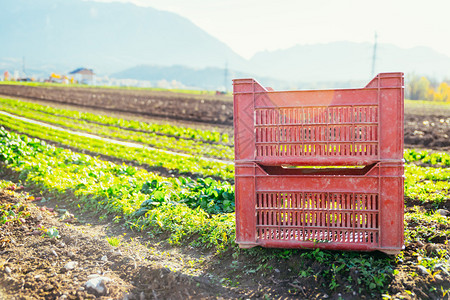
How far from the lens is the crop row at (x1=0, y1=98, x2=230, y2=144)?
54.6 feet

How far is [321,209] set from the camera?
4.16m

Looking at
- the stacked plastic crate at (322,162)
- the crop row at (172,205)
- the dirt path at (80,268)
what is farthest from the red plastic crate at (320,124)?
the dirt path at (80,268)

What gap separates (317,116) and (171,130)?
1441 cm

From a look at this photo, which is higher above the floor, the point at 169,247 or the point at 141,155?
the point at 141,155

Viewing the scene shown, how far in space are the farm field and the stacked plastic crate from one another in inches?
10.1

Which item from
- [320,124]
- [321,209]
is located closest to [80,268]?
[321,209]

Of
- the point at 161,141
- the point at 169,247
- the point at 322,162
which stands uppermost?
the point at 322,162

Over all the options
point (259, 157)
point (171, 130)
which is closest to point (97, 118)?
point (171, 130)

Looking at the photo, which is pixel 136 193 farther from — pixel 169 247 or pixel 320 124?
pixel 320 124

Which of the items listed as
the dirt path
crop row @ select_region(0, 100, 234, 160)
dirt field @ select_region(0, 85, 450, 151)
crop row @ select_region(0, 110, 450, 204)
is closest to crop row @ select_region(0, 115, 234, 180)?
crop row @ select_region(0, 110, 450, 204)

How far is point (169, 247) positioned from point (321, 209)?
1.90 m

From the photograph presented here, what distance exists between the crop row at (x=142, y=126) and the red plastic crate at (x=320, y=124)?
11.7 metres

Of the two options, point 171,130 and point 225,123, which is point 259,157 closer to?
point 171,130

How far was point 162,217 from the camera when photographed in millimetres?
5473
